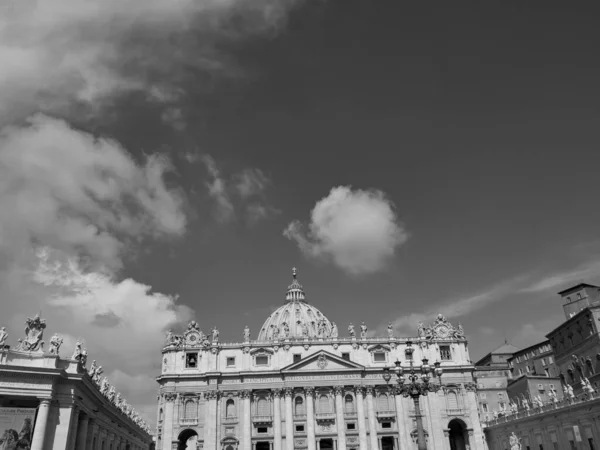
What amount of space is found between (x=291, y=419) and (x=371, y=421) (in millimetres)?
10632

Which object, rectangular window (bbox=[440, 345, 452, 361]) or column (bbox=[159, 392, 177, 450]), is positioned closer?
column (bbox=[159, 392, 177, 450])

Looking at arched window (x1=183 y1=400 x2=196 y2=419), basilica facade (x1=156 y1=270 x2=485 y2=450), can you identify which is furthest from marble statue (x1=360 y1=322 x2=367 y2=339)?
arched window (x1=183 y1=400 x2=196 y2=419)

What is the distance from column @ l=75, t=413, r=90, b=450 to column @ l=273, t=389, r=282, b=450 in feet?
101

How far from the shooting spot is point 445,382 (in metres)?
71.3

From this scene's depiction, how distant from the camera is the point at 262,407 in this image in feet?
227

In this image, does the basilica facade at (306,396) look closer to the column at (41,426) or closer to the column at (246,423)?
the column at (246,423)

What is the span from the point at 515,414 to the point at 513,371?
1053 inches

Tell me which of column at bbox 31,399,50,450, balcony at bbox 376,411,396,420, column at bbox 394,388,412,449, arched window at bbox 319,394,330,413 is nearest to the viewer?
column at bbox 31,399,50,450

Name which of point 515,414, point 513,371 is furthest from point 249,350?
point 513,371

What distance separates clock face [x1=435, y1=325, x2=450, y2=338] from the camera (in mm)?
75375

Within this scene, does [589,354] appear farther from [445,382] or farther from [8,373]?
[8,373]

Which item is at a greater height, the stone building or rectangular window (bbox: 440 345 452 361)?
rectangular window (bbox: 440 345 452 361)

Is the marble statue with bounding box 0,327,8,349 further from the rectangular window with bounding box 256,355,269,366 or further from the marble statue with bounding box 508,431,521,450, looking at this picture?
the marble statue with bounding box 508,431,521,450

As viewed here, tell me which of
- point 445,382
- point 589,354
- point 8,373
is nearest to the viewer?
point 8,373
